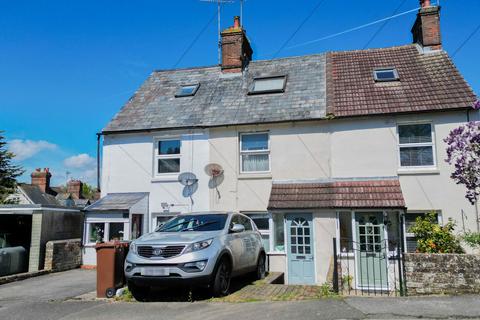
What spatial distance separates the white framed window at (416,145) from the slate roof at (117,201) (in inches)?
372

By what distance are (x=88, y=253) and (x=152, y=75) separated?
9.03 m

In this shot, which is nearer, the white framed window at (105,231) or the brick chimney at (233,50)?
the white framed window at (105,231)

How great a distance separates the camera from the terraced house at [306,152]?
13039 millimetres

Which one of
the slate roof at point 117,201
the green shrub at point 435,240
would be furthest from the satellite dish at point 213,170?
the green shrub at point 435,240

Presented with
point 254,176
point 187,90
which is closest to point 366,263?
point 254,176

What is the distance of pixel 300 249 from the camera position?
13.5 meters

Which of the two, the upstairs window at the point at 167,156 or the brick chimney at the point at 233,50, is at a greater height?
the brick chimney at the point at 233,50

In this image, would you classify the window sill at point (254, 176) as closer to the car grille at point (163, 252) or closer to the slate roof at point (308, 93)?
the slate roof at point (308, 93)

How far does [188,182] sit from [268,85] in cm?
534

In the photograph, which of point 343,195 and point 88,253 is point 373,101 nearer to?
point 343,195

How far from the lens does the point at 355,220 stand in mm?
12797

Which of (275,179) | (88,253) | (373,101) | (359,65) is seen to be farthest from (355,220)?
(88,253)

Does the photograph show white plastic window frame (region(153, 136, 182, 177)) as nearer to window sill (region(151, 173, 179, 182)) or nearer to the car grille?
window sill (region(151, 173, 179, 182))

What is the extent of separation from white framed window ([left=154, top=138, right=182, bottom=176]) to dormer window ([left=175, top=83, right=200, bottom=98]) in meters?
2.52
